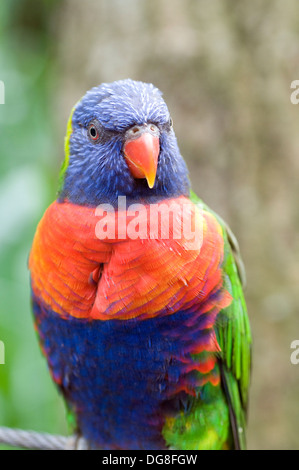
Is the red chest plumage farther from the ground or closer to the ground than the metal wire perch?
farther from the ground

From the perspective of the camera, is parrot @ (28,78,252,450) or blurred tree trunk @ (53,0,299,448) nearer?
parrot @ (28,78,252,450)

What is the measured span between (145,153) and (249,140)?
1852 millimetres

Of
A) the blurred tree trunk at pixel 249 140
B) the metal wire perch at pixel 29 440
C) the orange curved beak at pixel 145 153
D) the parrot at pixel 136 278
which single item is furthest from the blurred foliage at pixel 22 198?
the orange curved beak at pixel 145 153

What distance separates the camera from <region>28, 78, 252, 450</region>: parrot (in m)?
1.73

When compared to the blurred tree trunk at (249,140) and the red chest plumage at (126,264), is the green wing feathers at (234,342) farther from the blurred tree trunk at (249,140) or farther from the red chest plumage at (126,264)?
the blurred tree trunk at (249,140)

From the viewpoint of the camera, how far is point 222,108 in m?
3.34

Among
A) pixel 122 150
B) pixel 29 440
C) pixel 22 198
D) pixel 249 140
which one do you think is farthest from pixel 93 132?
pixel 249 140

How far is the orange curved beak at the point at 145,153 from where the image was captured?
5.44 feet

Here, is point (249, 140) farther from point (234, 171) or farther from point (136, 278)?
point (136, 278)

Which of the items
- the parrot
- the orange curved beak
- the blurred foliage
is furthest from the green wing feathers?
the blurred foliage

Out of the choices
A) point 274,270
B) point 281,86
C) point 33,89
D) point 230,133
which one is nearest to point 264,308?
point 274,270

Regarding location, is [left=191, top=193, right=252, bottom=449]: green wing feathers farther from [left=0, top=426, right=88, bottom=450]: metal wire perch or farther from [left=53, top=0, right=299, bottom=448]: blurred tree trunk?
[left=53, top=0, right=299, bottom=448]: blurred tree trunk

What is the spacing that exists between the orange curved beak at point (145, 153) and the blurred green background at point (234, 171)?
1671 mm

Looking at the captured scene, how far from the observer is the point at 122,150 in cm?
176
